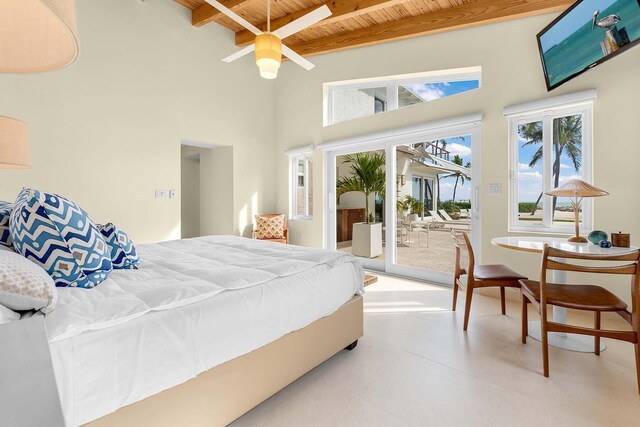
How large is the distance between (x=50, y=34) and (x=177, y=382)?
117 centimetres

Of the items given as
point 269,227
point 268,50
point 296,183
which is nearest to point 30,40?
point 268,50

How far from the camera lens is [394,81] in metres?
4.34

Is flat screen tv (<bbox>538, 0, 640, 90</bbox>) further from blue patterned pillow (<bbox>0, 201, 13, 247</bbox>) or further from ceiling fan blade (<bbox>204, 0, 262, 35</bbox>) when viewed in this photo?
blue patterned pillow (<bbox>0, 201, 13, 247</bbox>)

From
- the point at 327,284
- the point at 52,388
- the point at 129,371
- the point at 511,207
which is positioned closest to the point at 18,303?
the point at 129,371

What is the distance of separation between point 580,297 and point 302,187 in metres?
4.39

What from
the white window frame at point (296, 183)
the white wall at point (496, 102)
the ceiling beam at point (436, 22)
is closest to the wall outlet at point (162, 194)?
the white window frame at point (296, 183)

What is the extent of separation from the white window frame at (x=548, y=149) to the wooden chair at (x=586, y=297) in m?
1.22

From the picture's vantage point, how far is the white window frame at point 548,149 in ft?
9.39

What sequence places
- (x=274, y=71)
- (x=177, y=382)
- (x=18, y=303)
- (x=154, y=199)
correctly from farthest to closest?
(x=154, y=199)
(x=274, y=71)
(x=177, y=382)
(x=18, y=303)

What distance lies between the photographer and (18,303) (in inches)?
35.5

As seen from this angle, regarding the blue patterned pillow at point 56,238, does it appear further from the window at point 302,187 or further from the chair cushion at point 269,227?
the window at point 302,187

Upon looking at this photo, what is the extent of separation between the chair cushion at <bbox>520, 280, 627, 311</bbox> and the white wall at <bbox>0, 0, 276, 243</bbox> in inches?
169

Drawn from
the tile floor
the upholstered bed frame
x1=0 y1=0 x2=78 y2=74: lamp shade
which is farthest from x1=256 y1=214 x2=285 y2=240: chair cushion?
x1=0 y1=0 x2=78 y2=74: lamp shade

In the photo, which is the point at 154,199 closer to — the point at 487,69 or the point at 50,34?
the point at 50,34
